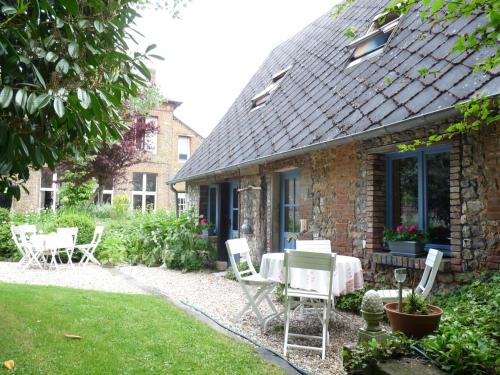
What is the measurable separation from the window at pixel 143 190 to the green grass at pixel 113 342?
55.3 feet

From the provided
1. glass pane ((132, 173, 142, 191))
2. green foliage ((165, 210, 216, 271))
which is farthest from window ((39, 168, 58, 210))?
green foliage ((165, 210, 216, 271))

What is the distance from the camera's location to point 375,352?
112 inches

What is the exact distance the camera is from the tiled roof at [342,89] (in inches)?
185

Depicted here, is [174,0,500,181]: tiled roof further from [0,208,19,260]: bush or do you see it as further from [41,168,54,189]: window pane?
[41,168,54,189]: window pane

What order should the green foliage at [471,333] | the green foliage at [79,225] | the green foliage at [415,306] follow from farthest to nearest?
the green foliage at [79,225] < the green foliage at [415,306] < the green foliage at [471,333]

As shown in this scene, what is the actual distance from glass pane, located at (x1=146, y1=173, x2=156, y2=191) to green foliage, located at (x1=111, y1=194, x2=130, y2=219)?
289cm

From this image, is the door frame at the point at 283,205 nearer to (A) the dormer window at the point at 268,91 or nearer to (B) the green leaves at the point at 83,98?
(A) the dormer window at the point at 268,91

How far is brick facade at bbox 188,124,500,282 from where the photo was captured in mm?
4238

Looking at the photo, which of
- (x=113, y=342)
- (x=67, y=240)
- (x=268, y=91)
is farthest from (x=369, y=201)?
(x=67, y=240)

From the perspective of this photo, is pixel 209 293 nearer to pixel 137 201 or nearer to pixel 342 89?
pixel 342 89

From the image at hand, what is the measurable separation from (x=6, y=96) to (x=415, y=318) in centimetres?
309

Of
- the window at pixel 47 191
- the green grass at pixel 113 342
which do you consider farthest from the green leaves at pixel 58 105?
the window at pixel 47 191

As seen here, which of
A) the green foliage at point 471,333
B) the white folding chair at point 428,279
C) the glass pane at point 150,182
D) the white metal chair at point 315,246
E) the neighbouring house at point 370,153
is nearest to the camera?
the green foliage at point 471,333

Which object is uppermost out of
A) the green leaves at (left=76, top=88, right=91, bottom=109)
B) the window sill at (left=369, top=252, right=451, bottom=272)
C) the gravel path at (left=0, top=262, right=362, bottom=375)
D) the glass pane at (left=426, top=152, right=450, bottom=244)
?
the green leaves at (left=76, top=88, right=91, bottom=109)
